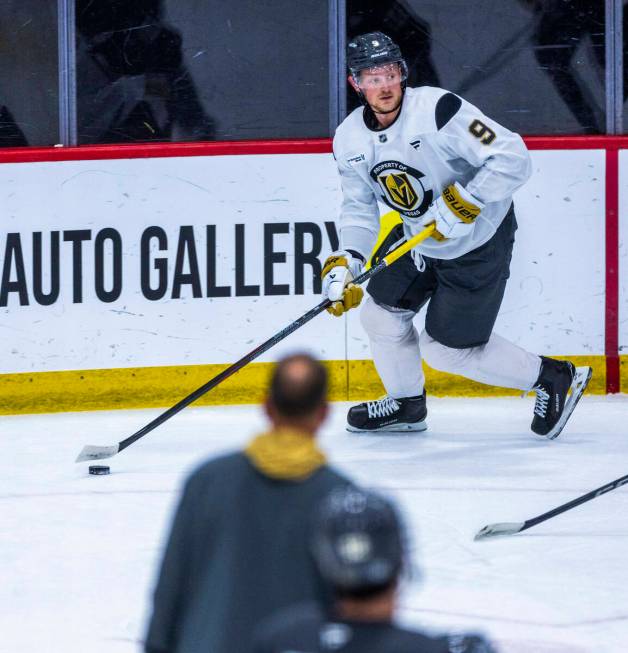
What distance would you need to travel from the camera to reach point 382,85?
386cm

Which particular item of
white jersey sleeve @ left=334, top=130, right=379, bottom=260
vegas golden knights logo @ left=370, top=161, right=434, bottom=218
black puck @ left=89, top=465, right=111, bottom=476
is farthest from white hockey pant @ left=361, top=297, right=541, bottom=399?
black puck @ left=89, top=465, right=111, bottom=476

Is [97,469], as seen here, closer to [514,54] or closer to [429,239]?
[429,239]

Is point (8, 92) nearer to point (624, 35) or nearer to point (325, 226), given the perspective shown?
point (325, 226)

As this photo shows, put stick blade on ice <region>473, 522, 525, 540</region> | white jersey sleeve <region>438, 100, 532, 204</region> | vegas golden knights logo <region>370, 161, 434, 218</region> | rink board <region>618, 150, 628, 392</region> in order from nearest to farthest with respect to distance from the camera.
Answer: stick blade on ice <region>473, 522, 525, 540</region> → white jersey sleeve <region>438, 100, 532, 204</region> → vegas golden knights logo <region>370, 161, 434, 218</region> → rink board <region>618, 150, 628, 392</region>

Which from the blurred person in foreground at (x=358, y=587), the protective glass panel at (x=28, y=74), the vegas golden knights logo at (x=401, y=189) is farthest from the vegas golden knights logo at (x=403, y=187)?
the blurred person in foreground at (x=358, y=587)

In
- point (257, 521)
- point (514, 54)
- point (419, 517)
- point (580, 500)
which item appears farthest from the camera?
point (514, 54)

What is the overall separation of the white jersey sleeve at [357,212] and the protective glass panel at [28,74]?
136 centimetres

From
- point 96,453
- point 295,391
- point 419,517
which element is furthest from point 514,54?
point 295,391

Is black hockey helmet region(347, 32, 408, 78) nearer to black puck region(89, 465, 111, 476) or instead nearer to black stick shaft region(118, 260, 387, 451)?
black stick shaft region(118, 260, 387, 451)

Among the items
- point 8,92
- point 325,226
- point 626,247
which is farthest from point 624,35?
point 8,92

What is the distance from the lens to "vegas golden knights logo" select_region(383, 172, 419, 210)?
3939mm

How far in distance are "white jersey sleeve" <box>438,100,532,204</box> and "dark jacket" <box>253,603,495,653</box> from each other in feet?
8.60

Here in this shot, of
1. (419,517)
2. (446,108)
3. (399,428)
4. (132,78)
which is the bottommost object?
(419,517)

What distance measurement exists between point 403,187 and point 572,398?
2.71 ft
